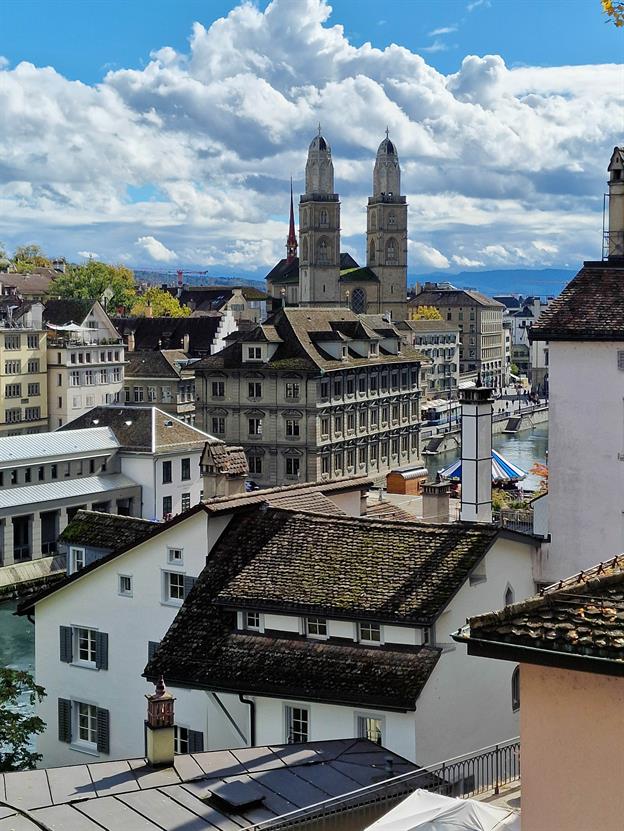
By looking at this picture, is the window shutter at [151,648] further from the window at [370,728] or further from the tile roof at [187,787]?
the tile roof at [187,787]

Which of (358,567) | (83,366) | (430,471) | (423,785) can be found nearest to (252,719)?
(358,567)

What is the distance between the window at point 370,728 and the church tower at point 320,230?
439 feet

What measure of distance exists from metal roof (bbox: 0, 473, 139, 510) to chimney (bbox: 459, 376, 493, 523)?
32070 mm

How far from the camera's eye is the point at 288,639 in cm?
1798

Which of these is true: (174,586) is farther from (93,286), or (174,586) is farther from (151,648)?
(93,286)

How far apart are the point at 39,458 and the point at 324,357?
21.7 m

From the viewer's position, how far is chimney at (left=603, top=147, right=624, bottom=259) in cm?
2383

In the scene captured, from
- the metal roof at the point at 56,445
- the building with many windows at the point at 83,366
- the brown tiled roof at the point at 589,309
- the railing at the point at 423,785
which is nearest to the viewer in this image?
the railing at the point at 423,785

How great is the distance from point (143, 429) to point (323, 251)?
97.0m

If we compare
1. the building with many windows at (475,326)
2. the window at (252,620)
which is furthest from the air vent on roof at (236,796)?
the building with many windows at (475,326)

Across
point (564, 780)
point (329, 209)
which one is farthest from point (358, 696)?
point (329, 209)

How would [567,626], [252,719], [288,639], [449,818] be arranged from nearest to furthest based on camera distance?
1. [567,626]
2. [449,818]
3. [252,719]
4. [288,639]

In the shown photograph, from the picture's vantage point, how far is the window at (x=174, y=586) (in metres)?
20.7

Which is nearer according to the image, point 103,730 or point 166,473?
point 103,730
